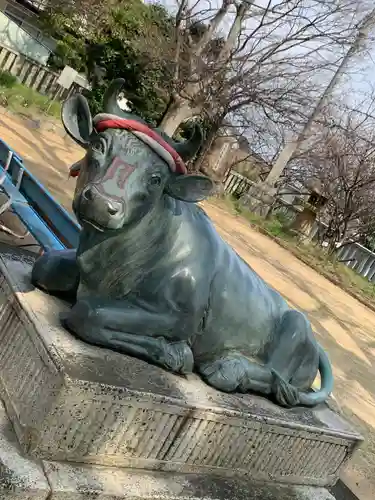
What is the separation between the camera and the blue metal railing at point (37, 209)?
12.8ft

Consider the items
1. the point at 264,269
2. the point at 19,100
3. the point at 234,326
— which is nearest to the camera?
the point at 234,326

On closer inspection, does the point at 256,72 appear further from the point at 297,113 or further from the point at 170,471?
the point at 170,471

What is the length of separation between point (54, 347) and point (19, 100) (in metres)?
13.8

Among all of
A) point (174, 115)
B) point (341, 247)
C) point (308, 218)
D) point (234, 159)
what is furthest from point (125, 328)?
point (234, 159)

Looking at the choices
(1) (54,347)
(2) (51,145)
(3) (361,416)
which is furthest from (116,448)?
(2) (51,145)

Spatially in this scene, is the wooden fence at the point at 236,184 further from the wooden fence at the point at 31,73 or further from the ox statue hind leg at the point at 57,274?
the ox statue hind leg at the point at 57,274

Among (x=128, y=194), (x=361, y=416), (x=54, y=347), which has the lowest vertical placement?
(x=361, y=416)

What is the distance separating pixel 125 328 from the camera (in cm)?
208

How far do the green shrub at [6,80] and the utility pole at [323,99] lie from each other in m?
8.05

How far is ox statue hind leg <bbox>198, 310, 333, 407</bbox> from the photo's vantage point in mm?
2314

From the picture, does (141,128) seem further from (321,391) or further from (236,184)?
(236,184)

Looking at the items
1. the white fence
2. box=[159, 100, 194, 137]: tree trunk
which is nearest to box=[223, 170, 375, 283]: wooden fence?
the white fence

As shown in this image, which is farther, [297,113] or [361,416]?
[297,113]

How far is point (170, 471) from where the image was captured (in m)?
2.20
